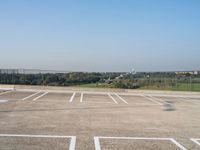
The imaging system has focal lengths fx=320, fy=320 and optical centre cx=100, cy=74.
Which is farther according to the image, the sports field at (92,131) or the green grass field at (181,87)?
the green grass field at (181,87)

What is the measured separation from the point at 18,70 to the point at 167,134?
2038 centimetres

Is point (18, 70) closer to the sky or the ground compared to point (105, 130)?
Result: closer to the sky

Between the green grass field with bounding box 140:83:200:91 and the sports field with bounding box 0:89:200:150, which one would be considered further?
the green grass field with bounding box 140:83:200:91

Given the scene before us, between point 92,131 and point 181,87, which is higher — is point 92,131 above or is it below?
below

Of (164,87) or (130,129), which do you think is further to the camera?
(164,87)

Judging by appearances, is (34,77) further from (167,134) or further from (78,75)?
(167,134)

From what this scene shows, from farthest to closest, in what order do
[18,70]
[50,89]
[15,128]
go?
[18,70], [50,89], [15,128]

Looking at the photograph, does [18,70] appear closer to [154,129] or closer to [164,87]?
[164,87]

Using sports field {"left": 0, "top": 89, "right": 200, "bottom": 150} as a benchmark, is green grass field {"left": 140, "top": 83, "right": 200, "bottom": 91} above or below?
above

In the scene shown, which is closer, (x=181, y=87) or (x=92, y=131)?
(x=92, y=131)

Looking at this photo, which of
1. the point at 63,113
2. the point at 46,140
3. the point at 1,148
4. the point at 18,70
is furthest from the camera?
the point at 18,70

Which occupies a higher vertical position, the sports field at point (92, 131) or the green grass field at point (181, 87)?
A: the green grass field at point (181, 87)

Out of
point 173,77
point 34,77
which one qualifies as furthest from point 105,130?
point 173,77

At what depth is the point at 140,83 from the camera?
1109 inches
